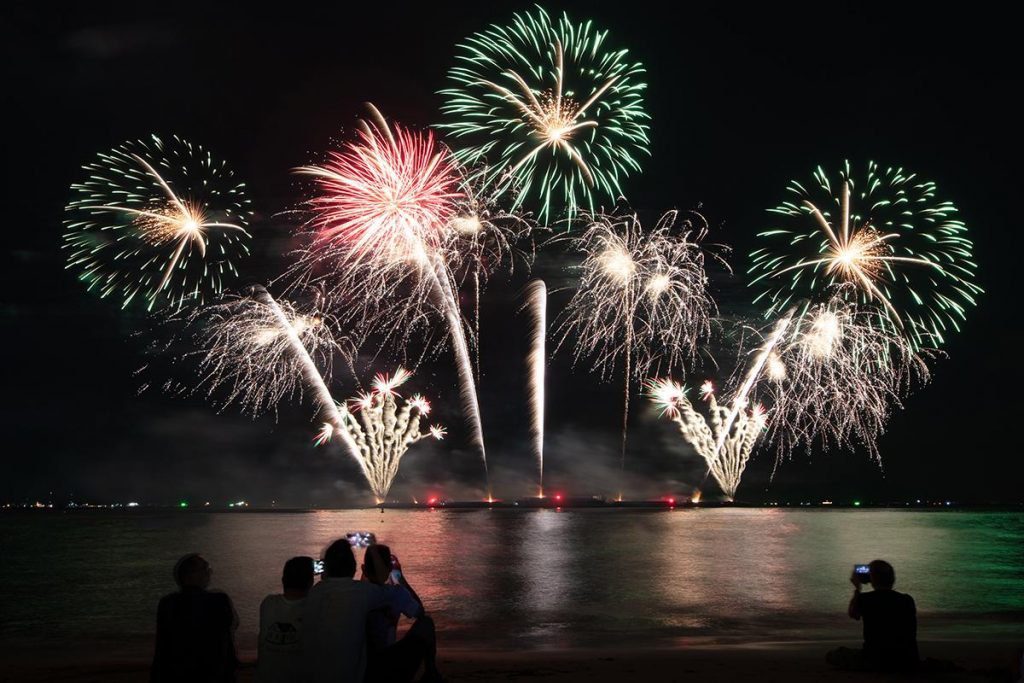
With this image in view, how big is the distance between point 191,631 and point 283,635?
95 centimetres

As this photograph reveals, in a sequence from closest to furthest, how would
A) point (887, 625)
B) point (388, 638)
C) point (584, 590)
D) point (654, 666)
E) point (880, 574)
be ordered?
1. point (388, 638)
2. point (880, 574)
3. point (887, 625)
4. point (654, 666)
5. point (584, 590)

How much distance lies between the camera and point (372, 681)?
920 centimetres

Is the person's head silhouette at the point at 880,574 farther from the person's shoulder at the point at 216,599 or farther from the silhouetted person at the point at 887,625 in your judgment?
the person's shoulder at the point at 216,599

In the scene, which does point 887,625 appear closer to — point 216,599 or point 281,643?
point 281,643

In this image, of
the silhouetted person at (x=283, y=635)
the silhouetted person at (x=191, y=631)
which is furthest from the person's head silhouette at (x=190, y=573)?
the silhouetted person at (x=283, y=635)

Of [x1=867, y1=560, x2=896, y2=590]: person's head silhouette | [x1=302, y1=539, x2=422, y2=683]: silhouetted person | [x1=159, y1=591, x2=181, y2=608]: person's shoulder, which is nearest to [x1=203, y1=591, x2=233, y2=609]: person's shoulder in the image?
[x1=159, y1=591, x2=181, y2=608]: person's shoulder

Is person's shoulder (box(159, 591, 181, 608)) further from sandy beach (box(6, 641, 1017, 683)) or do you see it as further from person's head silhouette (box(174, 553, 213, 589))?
sandy beach (box(6, 641, 1017, 683))

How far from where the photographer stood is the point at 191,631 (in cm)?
870

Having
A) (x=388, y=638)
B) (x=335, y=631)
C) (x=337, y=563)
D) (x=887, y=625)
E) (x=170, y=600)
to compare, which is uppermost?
(x=337, y=563)

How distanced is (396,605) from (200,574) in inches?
73.7

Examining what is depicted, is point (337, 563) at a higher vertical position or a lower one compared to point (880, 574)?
higher

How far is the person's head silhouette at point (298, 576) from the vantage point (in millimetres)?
8656

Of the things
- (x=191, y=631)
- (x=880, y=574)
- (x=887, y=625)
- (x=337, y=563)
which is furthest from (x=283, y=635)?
(x=887, y=625)

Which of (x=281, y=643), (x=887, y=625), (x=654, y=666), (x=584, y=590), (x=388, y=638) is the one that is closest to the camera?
(x=281, y=643)
